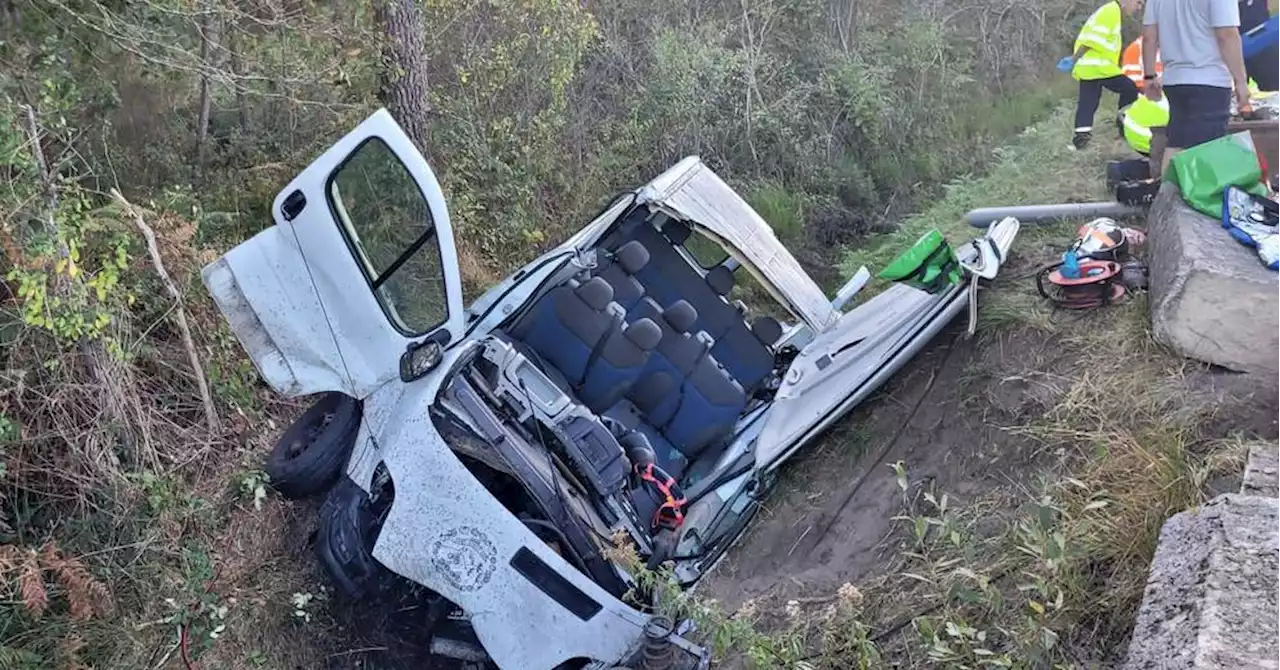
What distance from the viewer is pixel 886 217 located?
10.0 metres

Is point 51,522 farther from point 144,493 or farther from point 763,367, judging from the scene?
point 763,367

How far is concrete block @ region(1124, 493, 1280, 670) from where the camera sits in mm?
2389

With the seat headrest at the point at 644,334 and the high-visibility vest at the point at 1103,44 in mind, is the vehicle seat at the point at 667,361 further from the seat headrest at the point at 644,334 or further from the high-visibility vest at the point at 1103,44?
the high-visibility vest at the point at 1103,44

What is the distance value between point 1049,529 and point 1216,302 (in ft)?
4.22

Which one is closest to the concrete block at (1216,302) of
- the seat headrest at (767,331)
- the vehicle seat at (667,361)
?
the seat headrest at (767,331)

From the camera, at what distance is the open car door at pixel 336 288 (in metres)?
4.38

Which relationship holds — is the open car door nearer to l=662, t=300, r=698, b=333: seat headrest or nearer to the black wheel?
the black wheel

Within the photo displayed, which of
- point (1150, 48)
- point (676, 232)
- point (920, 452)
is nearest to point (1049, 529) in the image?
point (920, 452)

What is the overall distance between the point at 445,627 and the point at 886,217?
21.9 ft

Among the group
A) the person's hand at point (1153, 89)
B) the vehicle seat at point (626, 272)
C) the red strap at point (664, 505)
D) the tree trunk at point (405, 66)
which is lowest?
the person's hand at point (1153, 89)

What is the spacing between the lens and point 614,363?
5125 millimetres

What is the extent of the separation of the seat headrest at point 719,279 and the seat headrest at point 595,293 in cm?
95

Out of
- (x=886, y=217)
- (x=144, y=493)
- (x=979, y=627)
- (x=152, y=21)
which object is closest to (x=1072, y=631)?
(x=979, y=627)

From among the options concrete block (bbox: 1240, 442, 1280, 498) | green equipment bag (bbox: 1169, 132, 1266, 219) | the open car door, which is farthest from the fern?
green equipment bag (bbox: 1169, 132, 1266, 219)
